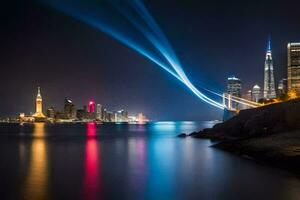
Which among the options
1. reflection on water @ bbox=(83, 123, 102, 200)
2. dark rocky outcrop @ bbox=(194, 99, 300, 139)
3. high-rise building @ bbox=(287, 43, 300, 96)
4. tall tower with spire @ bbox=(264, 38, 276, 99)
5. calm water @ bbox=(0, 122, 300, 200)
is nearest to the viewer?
calm water @ bbox=(0, 122, 300, 200)

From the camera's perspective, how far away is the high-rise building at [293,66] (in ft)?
390

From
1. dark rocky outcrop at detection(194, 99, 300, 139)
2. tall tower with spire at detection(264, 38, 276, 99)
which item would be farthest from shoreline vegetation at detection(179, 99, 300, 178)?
tall tower with spire at detection(264, 38, 276, 99)

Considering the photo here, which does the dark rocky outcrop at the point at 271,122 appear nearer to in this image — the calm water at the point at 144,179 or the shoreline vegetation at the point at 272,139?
the shoreline vegetation at the point at 272,139

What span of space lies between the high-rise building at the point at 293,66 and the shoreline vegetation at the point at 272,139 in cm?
6319

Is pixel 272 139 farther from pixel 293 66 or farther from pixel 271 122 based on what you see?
pixel 293 66

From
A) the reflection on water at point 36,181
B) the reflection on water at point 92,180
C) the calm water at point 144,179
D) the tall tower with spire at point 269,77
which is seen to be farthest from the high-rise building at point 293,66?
the reflection on water at point 36,181

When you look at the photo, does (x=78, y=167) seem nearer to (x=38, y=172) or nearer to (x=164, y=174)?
(x=38, y=172)

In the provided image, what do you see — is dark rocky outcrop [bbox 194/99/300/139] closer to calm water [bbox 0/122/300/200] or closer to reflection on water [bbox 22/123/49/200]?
calm water [bbox 0/122/300/200]

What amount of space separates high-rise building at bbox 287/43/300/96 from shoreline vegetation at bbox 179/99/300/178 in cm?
6319

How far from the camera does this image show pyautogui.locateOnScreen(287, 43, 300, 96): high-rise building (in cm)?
11895

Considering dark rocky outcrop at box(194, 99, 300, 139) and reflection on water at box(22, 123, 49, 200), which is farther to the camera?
dark rocky outcrop at box(194, 99, 300, 139)

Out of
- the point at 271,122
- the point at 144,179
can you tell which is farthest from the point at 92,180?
the point at 271,122

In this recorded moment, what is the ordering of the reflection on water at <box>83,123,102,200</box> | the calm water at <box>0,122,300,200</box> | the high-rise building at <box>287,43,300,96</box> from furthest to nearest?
the high-rise building at <box>287,43,300,96</box>
the reflection on water at <box>83,123,102,200</box>
the calm water at <box>0,122,300,200</box>

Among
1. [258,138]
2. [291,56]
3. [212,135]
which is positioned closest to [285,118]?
[258,138]
